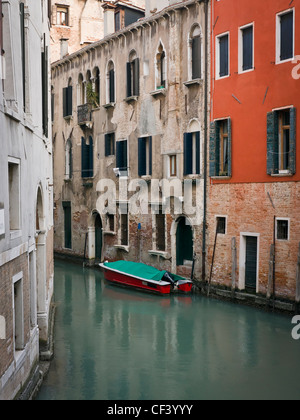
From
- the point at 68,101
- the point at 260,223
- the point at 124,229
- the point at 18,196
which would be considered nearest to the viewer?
the point at 18,196

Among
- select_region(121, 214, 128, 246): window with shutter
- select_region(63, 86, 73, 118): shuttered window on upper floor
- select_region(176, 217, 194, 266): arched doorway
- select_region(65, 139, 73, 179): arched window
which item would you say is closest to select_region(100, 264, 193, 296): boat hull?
select_region(176, 217, 194, 266): arched doorway

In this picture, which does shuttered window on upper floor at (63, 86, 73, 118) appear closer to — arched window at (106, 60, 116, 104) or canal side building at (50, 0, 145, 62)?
arched window at (106, 60, 116, 104)

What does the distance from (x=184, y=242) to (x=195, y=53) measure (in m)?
5.67

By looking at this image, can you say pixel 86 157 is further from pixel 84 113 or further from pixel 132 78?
pixel 132 78

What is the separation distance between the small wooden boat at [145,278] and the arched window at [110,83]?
6.49 metres

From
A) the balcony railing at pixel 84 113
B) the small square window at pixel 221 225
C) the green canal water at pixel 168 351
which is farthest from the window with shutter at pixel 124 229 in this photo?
the small square window at pixel 221 225

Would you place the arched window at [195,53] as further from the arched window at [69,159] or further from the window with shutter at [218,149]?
the arched window at [69,159]

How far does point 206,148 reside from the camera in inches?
639

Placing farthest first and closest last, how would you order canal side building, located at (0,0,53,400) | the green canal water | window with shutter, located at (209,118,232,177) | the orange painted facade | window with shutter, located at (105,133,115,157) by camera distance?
window with shutter, located at (105,133,115,157) → window with shutter, located at (209,118,232,177) → the orange painted facade → the green canal water → canal side building, located at (0,0,53,400)

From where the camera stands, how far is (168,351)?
1105 centimetres

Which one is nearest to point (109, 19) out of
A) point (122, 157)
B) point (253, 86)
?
point (122, 157)

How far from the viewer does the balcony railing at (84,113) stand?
74.0ft

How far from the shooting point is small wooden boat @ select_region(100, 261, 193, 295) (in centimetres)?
1633

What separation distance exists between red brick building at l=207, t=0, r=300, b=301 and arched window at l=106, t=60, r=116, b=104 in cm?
589
